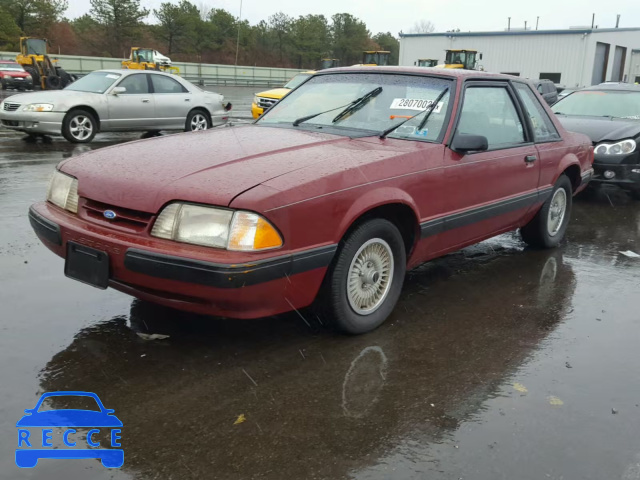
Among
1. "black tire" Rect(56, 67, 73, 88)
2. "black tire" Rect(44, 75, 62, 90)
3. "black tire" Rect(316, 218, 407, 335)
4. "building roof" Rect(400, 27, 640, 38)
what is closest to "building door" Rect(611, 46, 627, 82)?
"building roof" Rect(400, 27, 640, 38)

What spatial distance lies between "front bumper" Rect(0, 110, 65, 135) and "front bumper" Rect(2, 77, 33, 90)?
2053 centimetres

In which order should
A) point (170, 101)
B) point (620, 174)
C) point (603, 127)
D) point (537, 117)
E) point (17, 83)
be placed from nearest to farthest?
point (537, 117), point (620, 174), point (603, 127), point (170, 101), point (17, 83)

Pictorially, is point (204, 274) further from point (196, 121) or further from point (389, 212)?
point (196, 121)

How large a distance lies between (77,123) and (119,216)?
29.7 feet

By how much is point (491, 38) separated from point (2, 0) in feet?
147

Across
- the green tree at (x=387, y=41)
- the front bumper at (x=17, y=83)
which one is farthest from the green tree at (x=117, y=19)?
the green tree at (x=387, y=41)

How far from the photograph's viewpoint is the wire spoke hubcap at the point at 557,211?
18.6 ft

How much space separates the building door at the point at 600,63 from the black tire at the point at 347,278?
39027mm

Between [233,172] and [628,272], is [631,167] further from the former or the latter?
[233,172]

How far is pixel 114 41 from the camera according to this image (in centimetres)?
6475

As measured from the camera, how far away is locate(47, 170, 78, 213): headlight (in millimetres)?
3479

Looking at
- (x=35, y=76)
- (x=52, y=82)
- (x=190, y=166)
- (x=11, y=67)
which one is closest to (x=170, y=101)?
(x=190, y=166)

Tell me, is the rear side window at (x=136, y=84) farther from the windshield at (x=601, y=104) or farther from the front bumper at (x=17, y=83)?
the front bumper at (x=17, y=83)

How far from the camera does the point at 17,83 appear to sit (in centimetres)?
2925
